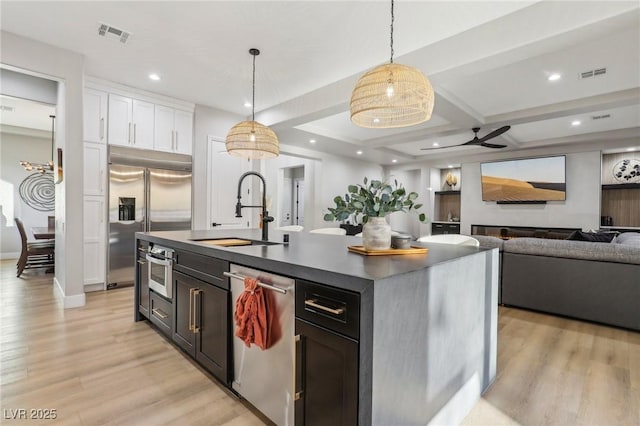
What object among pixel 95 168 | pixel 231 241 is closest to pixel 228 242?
pixel 231 241

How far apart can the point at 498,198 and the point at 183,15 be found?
777 centimetres

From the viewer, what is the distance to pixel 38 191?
7105mm

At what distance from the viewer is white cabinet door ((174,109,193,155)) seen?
4.88 m

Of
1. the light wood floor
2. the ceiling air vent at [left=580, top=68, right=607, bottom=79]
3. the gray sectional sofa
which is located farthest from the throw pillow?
the ceiling air vent at [left=580, top=68, right=607, bottom=79]

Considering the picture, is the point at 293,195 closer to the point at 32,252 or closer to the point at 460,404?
the point at 32,252

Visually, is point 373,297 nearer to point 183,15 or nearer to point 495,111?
point 183,15

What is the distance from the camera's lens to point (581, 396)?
6.23 feet

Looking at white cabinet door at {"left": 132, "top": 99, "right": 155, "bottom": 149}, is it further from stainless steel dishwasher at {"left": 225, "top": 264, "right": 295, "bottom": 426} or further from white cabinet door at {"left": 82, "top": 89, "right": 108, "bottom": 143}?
stainless steel dishwasher at {"left": 225, "top": 264, "right": 295, "bottom": 426}

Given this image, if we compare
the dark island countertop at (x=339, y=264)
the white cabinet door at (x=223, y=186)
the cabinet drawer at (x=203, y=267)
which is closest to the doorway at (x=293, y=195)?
the white cabinet door at (x=223, y=186)

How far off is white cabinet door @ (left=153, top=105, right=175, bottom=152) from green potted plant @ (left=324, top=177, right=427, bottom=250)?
403 cm

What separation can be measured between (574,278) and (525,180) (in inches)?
194

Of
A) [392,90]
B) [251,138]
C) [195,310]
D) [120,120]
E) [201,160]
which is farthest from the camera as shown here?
[201,160]

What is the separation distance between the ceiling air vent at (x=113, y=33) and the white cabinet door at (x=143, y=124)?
142 cm

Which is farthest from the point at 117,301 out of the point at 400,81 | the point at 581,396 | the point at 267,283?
the point at 581,396
